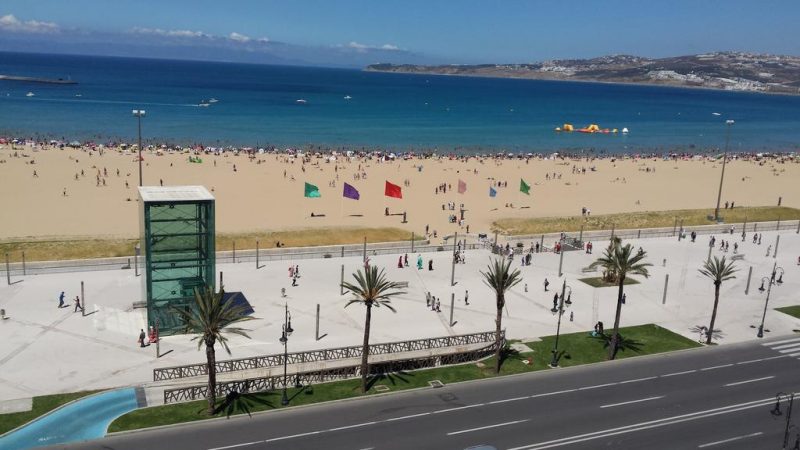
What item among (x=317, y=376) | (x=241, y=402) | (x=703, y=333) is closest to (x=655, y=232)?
(x=703, y=333)

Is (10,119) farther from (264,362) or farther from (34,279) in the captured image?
(264,362)

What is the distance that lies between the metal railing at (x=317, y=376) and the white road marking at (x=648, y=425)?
7.27m

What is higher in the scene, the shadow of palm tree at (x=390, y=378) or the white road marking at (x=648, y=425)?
the white road marking at (x=648, y=425)

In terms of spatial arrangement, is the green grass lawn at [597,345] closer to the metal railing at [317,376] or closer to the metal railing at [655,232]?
the metal railing at [317,376]

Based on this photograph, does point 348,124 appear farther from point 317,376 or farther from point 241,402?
point 241,402

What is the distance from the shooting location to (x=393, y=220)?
60.1 metres

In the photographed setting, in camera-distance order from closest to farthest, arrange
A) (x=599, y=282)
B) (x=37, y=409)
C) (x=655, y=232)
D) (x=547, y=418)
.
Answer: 1. (x=37, y=409)
2. (x=547, y=418)
3. (x=599, y=282)
4. (x=655, y=232)

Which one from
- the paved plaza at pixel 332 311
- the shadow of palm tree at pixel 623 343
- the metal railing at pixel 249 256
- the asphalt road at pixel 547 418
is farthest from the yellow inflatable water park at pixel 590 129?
the asphalt road at pixel 547 418

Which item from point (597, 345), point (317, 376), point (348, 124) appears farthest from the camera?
point (348, 124)

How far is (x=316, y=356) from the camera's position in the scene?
29188 mm

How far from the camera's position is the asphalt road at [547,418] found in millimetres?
23469

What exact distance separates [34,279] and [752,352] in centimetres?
3901

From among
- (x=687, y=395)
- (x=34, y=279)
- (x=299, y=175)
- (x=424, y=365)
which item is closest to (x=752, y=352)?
(x=687, y=395)

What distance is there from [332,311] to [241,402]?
10391mm
